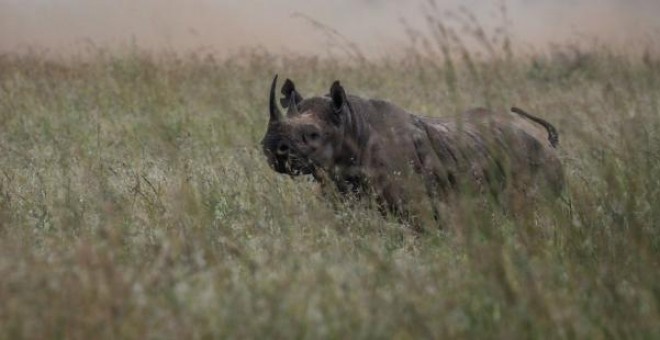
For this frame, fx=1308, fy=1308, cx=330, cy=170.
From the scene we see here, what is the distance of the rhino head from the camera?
664 cm

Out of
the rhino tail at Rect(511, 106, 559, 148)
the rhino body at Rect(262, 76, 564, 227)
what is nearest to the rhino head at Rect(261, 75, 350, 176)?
the rhino body at Rect(262, 76, 564, 227)

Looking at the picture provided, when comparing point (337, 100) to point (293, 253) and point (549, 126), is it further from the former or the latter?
point (293, 253)

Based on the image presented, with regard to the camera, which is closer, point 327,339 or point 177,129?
point 327,339

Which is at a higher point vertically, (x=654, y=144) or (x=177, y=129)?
(x=654, y=144)

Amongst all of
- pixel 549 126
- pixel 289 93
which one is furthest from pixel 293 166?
pixel 549 126

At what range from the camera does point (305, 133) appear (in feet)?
22.4

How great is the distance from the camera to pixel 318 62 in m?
16.0

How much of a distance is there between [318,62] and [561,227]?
36.0ft

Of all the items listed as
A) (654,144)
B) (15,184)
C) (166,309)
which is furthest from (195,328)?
(15,184)

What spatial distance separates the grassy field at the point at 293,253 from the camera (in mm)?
3533

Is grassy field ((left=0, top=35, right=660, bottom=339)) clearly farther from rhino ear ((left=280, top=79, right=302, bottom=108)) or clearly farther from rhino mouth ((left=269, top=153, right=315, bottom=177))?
rhino ear ((left=280, top=79, right=302, bottom=108))

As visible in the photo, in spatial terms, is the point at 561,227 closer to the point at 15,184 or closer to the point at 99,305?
the point at 99,305

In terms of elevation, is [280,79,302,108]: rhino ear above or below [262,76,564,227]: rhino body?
above

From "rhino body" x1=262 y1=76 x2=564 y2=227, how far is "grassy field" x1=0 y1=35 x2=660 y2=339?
21 cm
